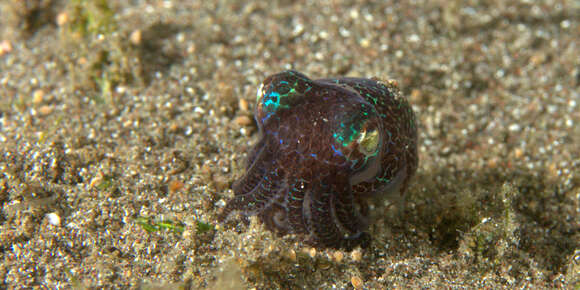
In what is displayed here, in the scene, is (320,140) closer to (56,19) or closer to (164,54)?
(164,54)

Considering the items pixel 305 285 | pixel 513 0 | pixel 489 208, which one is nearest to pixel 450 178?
pixel 489 208

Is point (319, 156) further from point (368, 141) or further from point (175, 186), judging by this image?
point (175, 186)

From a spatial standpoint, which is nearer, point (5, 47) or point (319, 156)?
point (319, 156)

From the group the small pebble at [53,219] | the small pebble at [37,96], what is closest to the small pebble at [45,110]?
the small pebble at [37,96]

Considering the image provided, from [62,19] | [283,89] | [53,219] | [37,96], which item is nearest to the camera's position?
[283,89]

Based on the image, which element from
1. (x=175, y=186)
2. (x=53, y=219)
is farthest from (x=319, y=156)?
(x=53, y=219)

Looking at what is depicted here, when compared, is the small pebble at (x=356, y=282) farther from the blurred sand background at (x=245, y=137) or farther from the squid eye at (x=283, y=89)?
the squid eye at (x=283, y=89)
